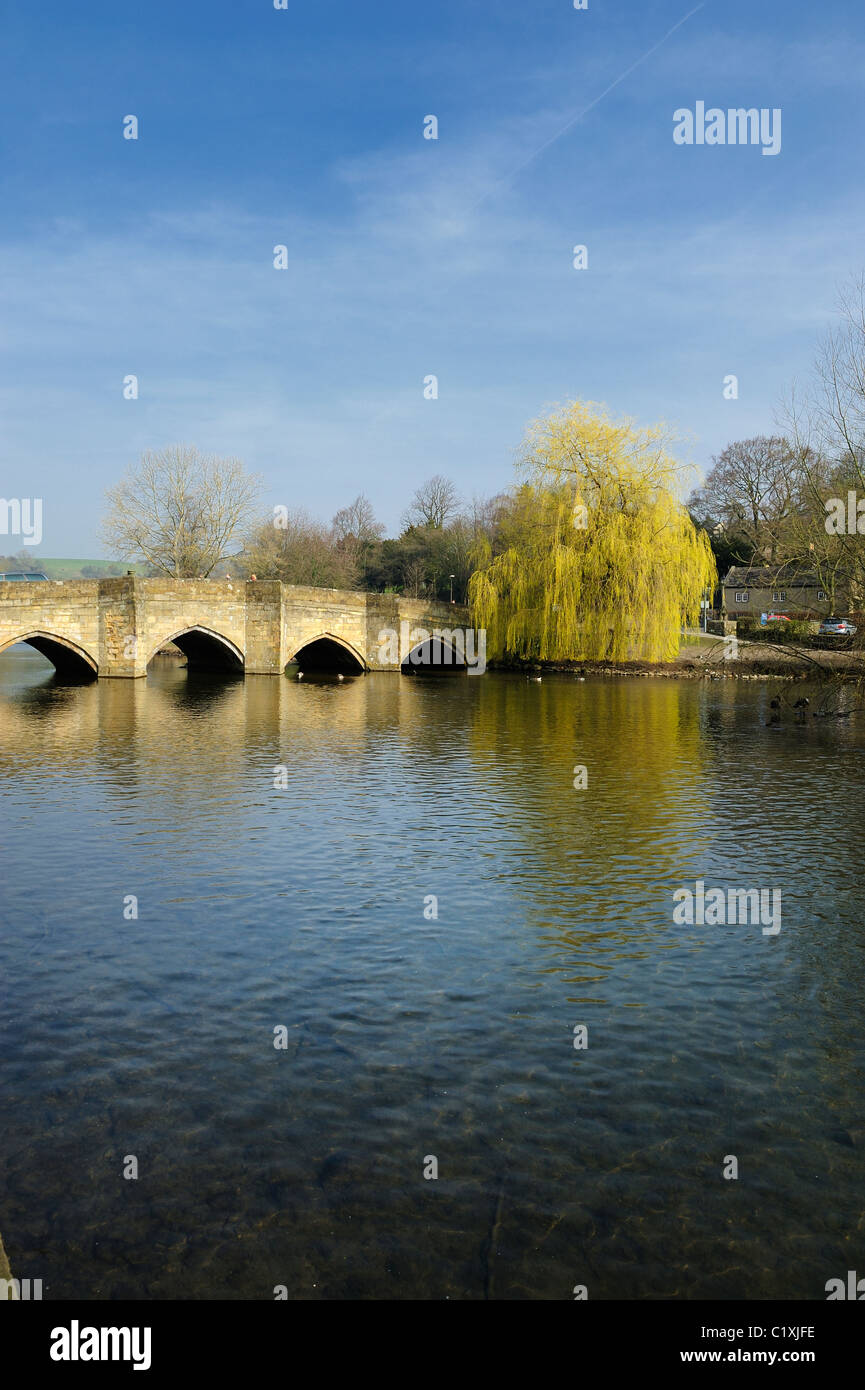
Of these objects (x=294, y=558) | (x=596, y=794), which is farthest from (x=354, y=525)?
(x=596, y=794)

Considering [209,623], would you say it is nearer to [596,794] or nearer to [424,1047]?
[596,794]

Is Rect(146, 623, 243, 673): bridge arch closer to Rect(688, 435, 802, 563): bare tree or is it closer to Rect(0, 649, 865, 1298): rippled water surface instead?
Rect(0, 649, 865, 1298): rippled water surface

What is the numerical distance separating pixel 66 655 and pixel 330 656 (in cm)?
1180

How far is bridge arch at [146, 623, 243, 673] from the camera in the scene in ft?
125

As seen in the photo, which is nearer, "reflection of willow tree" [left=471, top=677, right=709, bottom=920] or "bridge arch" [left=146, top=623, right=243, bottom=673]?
"reflection of willow tree" [left=471, top=677, right=709, bottom=920]

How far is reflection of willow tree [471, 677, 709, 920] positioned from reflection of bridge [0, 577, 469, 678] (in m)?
13.8

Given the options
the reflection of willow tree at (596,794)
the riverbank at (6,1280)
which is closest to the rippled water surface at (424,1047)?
the reflection of willow tree at (596,794)

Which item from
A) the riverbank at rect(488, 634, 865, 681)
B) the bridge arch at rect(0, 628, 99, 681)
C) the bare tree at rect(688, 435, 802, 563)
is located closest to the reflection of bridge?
the bridge arch at rect(0, 628, 99, 681)

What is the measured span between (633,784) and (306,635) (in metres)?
26.7

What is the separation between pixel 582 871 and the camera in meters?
10.3

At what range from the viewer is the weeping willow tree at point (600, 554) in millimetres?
38250

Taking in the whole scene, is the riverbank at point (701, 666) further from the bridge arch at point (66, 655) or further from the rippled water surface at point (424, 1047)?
the rippled water surface at point (424, 1047)

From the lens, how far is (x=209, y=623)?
38.4 m
